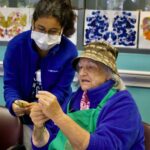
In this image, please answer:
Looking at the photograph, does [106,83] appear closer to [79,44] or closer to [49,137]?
[49,137]

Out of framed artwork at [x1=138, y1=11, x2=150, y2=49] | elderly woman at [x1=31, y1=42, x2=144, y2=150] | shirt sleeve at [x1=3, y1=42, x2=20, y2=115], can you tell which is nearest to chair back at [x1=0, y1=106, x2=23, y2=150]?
shirt sleeve at [x1=3, y1=42, x2=20, y2=115]

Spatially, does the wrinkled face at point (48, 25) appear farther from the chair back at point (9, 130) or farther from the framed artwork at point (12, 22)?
the framed artwork at point (12, 22)

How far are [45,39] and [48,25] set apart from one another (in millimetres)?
81

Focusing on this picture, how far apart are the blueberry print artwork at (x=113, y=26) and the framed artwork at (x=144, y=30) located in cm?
4

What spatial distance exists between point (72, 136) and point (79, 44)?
1.53 m

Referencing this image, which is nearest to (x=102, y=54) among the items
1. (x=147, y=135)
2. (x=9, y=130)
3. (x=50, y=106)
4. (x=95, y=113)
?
(x=95, y=113)

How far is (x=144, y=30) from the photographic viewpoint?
2502 millimetres

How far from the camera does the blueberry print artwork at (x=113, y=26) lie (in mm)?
2525

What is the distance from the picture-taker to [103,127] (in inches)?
52.3

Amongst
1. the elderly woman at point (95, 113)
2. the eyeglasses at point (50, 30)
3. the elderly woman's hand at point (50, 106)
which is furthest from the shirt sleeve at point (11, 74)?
the elderly woman's hand at point (50, 106)

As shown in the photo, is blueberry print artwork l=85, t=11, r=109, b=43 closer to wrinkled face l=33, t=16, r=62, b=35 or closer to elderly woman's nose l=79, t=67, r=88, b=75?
wrinkled face l=33, t=16, r=62, b=35

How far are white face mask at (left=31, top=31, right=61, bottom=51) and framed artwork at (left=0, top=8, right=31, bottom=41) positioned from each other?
110cm

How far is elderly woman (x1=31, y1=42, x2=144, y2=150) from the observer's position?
4.11ft

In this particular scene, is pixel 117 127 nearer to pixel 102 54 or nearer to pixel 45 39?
pixel 102 54
